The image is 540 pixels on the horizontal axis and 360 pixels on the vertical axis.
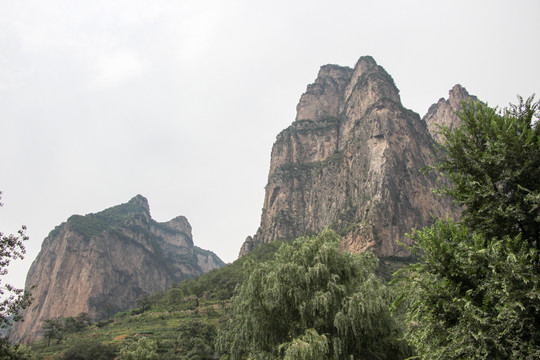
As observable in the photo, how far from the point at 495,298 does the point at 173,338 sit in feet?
163

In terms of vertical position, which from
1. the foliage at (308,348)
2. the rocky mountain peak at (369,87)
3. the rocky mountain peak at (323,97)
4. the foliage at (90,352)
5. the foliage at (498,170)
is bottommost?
the foliage at (90,352)

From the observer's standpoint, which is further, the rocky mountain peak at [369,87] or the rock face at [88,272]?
the rock face at [88,272]

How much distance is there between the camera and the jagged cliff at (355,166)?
9112cm

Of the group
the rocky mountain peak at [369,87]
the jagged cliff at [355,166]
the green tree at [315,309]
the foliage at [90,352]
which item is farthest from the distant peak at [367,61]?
the green tree at [315,309]

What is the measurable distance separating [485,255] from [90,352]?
47.6 m

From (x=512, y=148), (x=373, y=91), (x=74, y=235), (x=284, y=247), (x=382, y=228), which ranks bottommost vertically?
(x=284, y=247)

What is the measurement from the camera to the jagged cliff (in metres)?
91.1

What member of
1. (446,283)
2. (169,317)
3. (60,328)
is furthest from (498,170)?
(60,328)

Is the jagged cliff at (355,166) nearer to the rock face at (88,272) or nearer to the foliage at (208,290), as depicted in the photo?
the foliage at (208,290)

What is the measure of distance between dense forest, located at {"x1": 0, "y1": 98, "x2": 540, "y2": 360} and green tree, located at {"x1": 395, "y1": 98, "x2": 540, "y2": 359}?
0.03m

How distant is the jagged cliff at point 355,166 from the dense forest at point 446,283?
5637cm

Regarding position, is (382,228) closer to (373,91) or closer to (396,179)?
(396,179)

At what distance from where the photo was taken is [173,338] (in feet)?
163

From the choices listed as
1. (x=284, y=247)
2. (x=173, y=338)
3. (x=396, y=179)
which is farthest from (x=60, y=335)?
(x=396, y=179)
